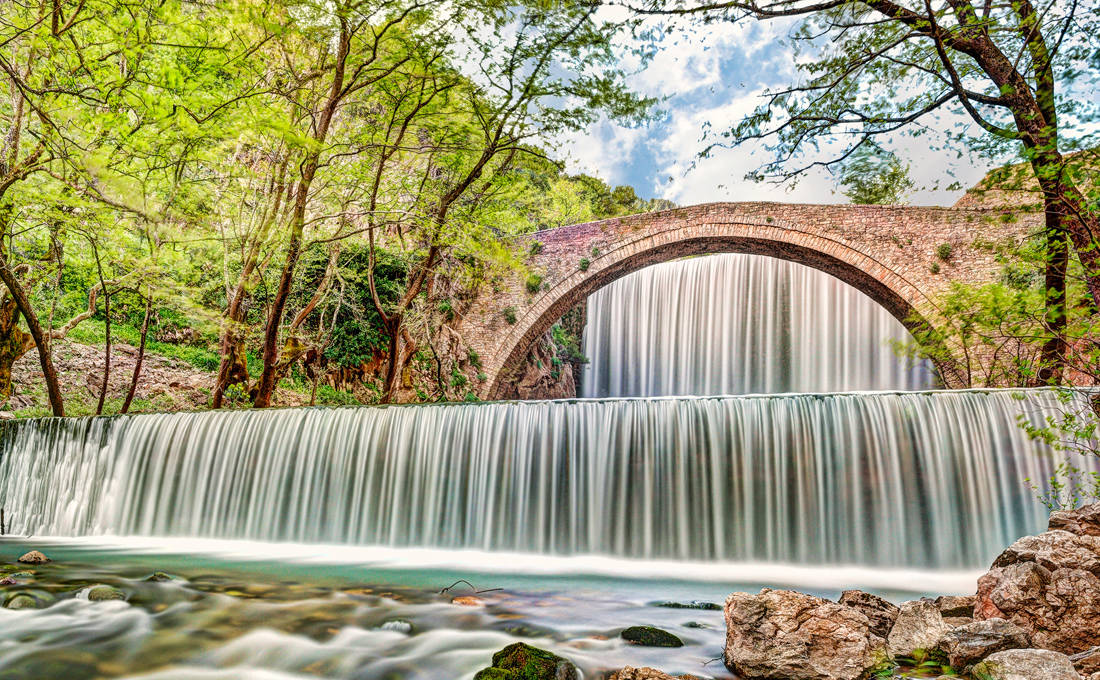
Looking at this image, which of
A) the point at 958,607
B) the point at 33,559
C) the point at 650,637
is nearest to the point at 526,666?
the point at 650,637

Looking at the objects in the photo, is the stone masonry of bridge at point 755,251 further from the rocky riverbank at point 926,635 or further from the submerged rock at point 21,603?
the submerged rock at point 21,603

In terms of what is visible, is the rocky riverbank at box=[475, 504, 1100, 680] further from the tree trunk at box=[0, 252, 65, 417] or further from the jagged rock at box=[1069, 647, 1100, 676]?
the tree trunk at box=[0, 252, 65, 417]

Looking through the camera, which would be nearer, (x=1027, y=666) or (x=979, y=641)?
(x=1027, y=666)

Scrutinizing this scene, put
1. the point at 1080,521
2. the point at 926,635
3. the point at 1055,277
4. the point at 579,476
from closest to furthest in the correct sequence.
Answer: the point at 926,635, the point at 1080,521, the point at 1055,277, the point at 579,476

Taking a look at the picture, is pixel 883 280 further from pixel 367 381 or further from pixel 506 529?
pixel 367 381

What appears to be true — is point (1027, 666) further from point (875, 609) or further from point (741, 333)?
point (741, 333)

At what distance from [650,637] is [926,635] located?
110 cm

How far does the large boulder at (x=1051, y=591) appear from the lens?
6.98 ft

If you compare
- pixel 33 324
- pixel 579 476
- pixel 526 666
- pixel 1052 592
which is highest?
pixel 33 324

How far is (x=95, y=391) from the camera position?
31.3 feet

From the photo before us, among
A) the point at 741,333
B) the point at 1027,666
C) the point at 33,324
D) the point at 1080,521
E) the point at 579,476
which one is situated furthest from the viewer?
the point at 741,333

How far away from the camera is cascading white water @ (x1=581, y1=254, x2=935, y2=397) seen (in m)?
14.6

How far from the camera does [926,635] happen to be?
7.24 feet

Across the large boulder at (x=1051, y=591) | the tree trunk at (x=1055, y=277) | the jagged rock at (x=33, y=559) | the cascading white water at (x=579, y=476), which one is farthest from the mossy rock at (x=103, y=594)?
the tree trunk at (x=1055, y=277)
